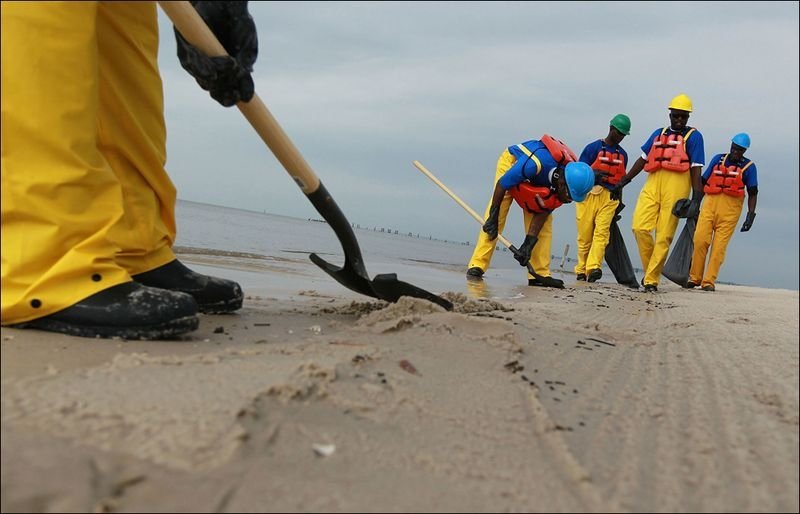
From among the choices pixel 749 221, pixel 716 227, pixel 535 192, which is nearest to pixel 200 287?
pixel 535 192

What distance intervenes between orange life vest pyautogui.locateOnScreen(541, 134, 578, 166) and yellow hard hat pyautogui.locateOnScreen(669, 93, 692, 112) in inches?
77.5

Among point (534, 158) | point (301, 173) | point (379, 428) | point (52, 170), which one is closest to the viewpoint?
point (379, 428)

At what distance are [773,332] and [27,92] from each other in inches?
112

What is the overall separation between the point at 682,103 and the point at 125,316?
791 centimetres

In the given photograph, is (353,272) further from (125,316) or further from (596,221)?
(596,221)

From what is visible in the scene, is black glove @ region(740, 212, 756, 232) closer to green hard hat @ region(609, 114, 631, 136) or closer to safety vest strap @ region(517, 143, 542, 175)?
green hard hat @ region(609, 114, 631, 136)

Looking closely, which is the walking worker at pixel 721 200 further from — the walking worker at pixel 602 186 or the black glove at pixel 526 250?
the black glove at pixel 526 250

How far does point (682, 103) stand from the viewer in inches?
314

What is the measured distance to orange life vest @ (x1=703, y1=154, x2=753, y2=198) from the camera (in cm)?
902

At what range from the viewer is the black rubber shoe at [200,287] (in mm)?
2316

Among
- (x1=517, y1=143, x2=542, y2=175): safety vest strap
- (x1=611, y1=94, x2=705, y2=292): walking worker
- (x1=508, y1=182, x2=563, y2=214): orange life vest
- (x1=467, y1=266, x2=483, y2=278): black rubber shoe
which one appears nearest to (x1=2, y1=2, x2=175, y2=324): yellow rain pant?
(x1=517, y1=143, x2=542, y2=175): safety vest strap

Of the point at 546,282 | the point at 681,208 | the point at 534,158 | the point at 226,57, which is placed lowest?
the point at 546,282

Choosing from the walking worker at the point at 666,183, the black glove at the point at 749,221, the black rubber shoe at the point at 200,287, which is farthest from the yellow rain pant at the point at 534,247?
the black rubber shoe at the point at 200,287

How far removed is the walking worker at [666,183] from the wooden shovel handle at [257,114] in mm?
6101
